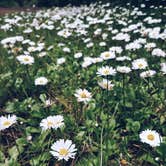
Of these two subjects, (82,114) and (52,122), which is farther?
(82,114)

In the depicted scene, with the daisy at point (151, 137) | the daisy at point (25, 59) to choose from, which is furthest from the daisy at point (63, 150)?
the daisy at point (25, 59)

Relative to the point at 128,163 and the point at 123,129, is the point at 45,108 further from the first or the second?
the point at 128,163

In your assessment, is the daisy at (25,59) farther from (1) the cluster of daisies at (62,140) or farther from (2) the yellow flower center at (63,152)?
(2) the yellow flower center at (63,152)

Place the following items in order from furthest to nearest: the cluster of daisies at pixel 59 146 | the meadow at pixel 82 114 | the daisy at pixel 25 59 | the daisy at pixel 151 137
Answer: the daisy at pixel 25 59 < the meadow at pixel 82 114 < the daisy at pixel 151 137 < the cluster of daisies at pixel 59 146

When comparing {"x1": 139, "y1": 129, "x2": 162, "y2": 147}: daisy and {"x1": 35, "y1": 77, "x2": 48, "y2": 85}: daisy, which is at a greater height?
{"x1": 35, "y1": 77, "x2": 48, "y2": 85}: daisy

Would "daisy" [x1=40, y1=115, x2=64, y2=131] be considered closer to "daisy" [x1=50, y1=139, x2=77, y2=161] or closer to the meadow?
the meadow

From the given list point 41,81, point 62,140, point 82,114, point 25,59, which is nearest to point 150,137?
point 62,140

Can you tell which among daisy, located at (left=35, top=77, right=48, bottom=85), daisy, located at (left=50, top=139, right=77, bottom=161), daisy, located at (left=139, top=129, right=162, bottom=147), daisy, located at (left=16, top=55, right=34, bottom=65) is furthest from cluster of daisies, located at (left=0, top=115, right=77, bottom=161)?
daisy, located at (left=16, top=55, right=34, bottom=65)

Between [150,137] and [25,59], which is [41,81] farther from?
[150,137]

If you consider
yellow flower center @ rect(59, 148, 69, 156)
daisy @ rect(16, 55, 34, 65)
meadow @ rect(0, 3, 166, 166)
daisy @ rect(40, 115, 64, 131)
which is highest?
daisy @ rect(16, 55, 34, 65)

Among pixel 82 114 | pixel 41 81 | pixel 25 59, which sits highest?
pixel 25 59

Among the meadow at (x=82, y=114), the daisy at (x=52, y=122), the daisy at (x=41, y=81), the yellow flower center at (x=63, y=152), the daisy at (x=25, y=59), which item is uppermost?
the daisy at (x=25, y=59)

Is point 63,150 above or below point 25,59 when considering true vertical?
below
